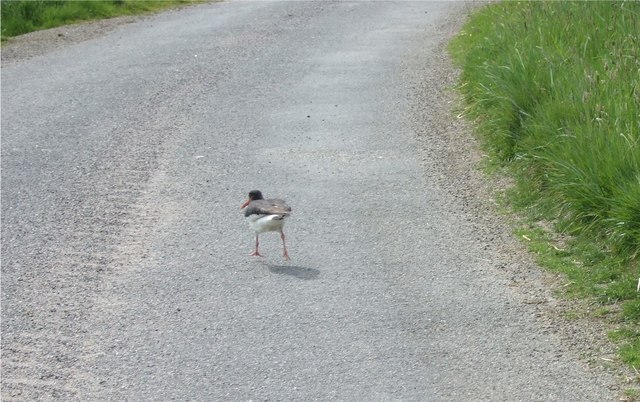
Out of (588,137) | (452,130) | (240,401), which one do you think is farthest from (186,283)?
(452,130)

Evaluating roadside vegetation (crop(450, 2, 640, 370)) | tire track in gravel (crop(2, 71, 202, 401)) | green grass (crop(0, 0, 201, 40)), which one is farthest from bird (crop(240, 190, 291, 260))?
green grass (crop(0, 0, 201, 40))

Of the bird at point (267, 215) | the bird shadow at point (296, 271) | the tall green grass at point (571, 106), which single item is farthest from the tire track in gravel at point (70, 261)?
the tall green grass at point (571, 106)

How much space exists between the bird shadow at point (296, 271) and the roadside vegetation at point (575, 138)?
1702mm

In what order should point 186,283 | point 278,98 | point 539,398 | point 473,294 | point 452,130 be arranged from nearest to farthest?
point 539,398, point 473,294, point 186,283, point 452,130, point 278,98

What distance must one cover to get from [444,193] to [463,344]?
3.47 m

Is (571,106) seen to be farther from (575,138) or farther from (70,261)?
(70,261)

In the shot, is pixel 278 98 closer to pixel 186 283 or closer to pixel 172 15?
pixel 186 283

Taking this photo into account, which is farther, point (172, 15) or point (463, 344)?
point (172, 15)

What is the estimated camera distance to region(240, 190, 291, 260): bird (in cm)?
793

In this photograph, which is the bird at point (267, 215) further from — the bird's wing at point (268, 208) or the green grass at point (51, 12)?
the green grass at point (51, 12)

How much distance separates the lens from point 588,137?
324 inches

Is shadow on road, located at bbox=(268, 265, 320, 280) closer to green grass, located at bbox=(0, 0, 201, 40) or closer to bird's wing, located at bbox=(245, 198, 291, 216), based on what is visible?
bird's wing, located at bbox=(245, 198, 291, 216)

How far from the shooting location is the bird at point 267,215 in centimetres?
A: 793

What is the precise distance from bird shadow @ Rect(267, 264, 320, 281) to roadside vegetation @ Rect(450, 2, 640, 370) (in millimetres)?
1702
